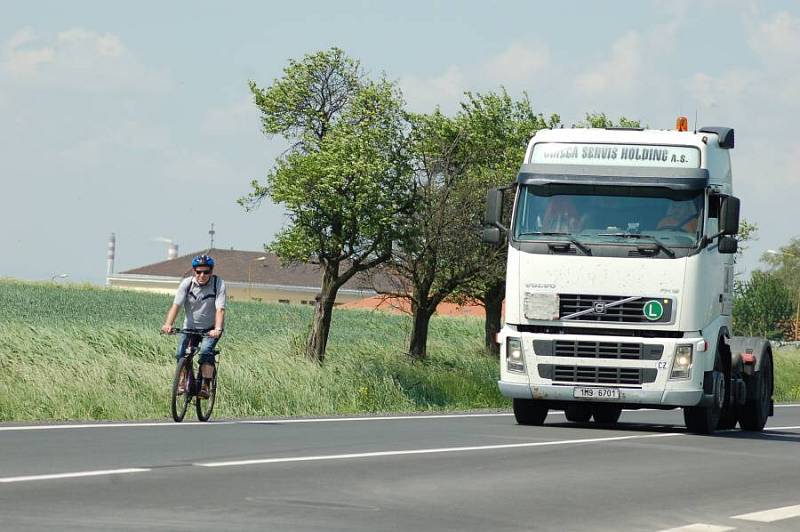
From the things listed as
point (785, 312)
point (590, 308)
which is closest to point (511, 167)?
point (590, 308)

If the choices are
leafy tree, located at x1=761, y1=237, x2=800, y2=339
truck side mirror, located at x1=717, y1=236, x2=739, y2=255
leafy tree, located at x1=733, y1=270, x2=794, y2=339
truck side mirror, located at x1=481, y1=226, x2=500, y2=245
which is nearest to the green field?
truck side mirror, located at x1=481, y1=226, x2=500, y2=245

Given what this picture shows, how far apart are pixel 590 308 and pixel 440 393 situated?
→ 57.7ft

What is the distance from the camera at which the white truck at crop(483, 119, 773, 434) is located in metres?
17.5

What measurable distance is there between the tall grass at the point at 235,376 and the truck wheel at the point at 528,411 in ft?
19.9

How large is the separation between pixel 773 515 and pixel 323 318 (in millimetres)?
25666

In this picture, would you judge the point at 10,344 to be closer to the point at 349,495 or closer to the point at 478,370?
the point at 478,370

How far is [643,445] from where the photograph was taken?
16.1 m

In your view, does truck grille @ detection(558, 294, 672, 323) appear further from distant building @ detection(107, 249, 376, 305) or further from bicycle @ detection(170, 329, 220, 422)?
distant building @ detection(107, 249, 376, 305)

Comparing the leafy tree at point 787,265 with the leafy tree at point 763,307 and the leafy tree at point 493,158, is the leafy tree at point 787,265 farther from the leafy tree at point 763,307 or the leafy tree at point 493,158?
the leafy tree at point 493,158

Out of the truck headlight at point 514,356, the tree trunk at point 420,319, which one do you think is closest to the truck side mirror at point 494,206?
the truck headlight at point 514,356

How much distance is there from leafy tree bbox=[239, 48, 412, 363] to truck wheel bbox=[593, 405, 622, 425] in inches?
468

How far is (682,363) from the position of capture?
58.1ft

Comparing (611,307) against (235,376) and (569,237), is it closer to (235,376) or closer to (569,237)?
(569,237)

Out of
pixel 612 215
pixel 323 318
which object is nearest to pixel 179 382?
pixel 612 215
